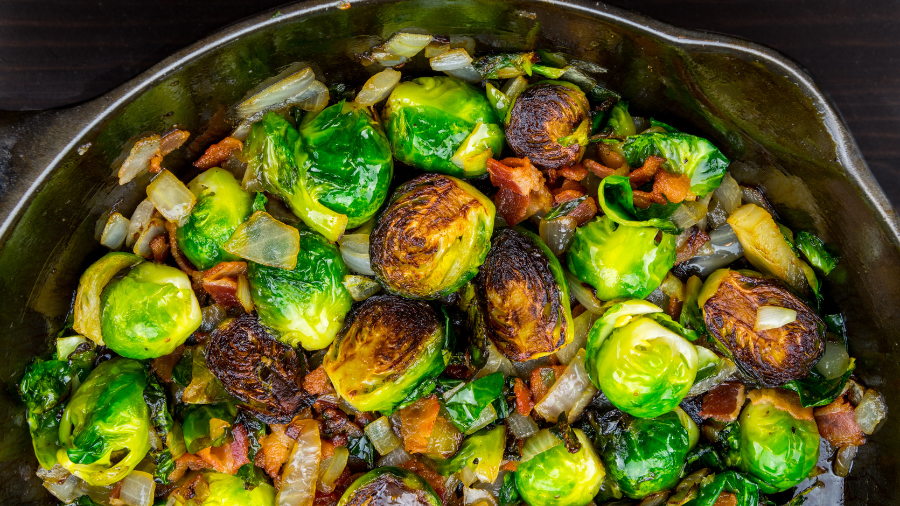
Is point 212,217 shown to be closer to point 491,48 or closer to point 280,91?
point 280,91

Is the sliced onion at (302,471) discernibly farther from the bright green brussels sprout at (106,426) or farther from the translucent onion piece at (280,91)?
the translucent onion piece at (280,91)

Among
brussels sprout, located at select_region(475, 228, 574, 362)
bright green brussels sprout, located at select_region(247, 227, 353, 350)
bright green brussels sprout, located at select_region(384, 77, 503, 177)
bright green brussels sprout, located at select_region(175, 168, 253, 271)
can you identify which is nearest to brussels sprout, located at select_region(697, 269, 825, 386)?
brussels sprout, located at select_region(475, 228, 574, 362)

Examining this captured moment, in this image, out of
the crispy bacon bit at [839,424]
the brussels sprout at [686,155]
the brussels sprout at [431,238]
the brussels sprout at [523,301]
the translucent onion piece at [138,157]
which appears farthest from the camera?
the crispy bacon bit at [839,424]

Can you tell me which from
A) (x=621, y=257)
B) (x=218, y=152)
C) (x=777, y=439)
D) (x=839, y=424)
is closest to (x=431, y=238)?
(x=621, y=257)

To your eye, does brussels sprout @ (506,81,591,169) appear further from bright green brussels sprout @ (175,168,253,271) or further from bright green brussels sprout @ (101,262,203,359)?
bright green brussels sprout @ (101,262,203,359)

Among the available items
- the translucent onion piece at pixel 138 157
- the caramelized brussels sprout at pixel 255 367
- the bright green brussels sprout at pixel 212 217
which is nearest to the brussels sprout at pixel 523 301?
the caramelized brussels sprout at pixel 255 367

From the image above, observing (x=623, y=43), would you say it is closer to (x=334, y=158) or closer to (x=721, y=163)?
(x=721, y=163)

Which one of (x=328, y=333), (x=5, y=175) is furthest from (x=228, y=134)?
(x=328, y=333)
